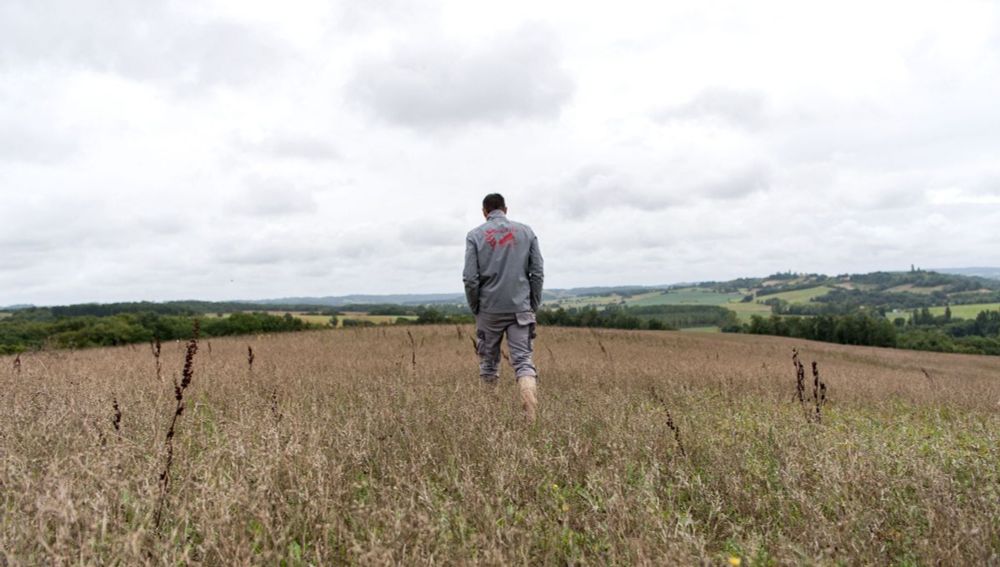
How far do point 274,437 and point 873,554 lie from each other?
2940 mm

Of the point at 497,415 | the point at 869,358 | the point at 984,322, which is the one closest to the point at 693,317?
the point at 984,322

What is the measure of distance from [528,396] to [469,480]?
7.43 ft

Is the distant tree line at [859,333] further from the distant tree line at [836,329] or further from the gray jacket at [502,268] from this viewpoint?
the gray jacket at [502,268]

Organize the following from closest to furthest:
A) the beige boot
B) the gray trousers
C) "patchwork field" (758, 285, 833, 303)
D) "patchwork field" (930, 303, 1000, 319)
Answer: the beige boot < the gray trousers < "patchwork field" (930, 303, 1000, 319) < "patchwork field" (758, 285, 833, 303)

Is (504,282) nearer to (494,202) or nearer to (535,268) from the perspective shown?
(535,268)

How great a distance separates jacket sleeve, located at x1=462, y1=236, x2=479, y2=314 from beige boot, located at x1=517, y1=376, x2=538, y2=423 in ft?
3.21

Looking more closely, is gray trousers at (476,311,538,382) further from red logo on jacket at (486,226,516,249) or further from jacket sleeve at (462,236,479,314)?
red logo on jacket at (486,226,516,249)

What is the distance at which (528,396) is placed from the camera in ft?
15.8

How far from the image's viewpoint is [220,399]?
5.22 metres

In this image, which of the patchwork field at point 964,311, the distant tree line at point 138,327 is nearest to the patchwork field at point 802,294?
the patchwork field at point 964,311

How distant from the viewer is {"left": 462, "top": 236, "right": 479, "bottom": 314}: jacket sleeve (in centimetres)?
540

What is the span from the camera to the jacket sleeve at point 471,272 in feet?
17.7

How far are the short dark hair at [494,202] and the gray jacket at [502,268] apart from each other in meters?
0.16

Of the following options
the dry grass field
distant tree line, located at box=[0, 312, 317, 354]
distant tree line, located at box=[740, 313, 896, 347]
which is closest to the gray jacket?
the dry grass field
